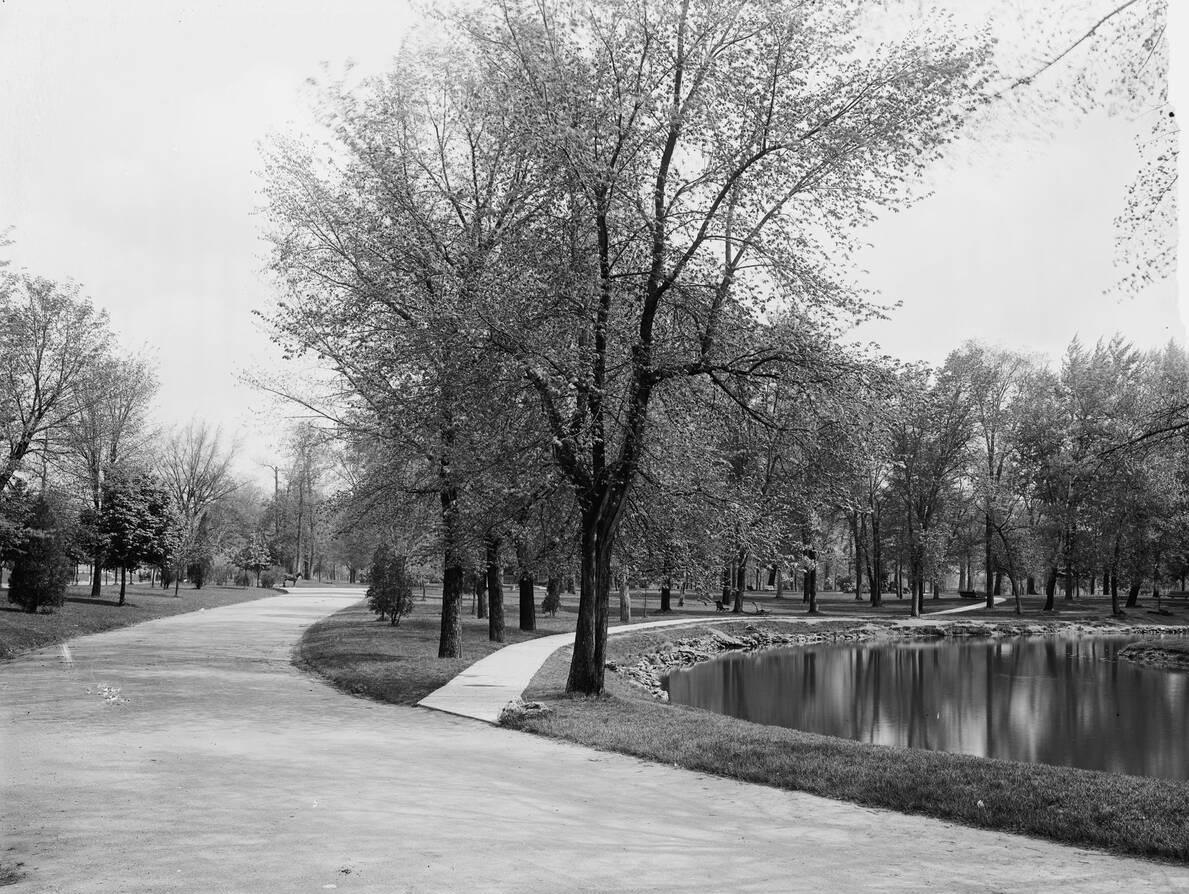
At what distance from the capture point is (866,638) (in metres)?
39.6

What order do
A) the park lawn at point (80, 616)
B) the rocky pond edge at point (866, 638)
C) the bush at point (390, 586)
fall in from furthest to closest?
the bush at point (390, 586) → the rocky pond edge at point (866, 638) → the park lawn at point (80, 616)

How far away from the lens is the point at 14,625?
70.8 ft

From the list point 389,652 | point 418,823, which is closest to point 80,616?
point 389,652

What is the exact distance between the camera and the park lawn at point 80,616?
→ 2059cm

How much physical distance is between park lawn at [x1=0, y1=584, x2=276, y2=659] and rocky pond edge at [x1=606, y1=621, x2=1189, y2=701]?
12689 millimetres

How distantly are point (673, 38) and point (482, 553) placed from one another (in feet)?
33.9

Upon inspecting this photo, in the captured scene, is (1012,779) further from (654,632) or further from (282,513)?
(282,513)

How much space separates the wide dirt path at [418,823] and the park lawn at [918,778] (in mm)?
352

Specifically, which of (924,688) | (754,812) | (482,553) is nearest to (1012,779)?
(754,812)

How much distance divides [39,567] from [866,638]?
97.7ft

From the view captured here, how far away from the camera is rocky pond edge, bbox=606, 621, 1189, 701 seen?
1032 inches

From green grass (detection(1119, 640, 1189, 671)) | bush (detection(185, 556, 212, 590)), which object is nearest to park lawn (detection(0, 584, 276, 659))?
bush (detection(185, 556, 212, 590))

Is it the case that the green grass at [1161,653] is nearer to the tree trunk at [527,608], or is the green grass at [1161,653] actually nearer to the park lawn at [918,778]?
the tree trunk at [527,608]

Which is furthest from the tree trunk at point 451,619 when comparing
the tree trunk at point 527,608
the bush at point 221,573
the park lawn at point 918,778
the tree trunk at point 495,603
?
the bush at point 221,573
